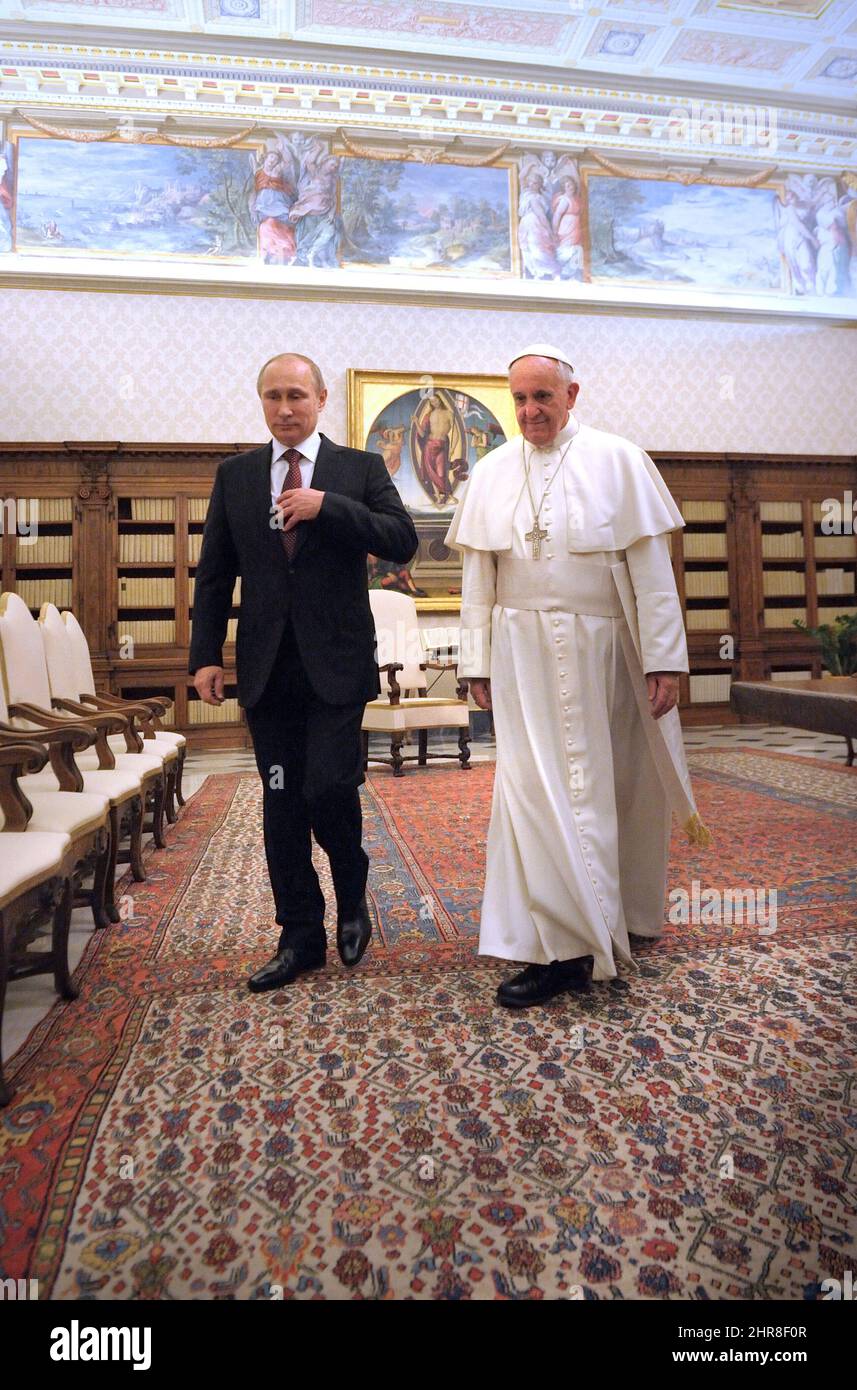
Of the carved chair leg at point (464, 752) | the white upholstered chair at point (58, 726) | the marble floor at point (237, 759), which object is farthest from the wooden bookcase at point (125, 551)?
the white upholstered chair at point (58, 726)

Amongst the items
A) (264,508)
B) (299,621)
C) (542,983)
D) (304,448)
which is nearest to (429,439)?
(304,448)

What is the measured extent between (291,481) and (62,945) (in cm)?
159

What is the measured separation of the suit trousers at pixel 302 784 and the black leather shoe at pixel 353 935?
8 cm

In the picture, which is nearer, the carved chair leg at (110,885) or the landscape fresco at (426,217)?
the carved chair leg at (110,885)

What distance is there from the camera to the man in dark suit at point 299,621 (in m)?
2.30

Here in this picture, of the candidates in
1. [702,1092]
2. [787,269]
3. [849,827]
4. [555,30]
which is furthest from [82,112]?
[702,1092]

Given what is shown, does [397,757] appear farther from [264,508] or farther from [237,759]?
[264,508]

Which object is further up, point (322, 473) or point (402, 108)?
point (402, 108)

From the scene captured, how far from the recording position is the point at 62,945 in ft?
8.02

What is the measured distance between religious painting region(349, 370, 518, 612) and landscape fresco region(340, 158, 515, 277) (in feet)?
4.83

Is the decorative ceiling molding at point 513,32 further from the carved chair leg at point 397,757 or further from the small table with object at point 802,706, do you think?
the small table with object at point 802,706

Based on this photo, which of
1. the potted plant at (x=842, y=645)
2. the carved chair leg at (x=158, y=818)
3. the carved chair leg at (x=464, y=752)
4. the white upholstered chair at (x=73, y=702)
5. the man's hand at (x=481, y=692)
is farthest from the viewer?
the carved chair leg at (x=464, y=752)
